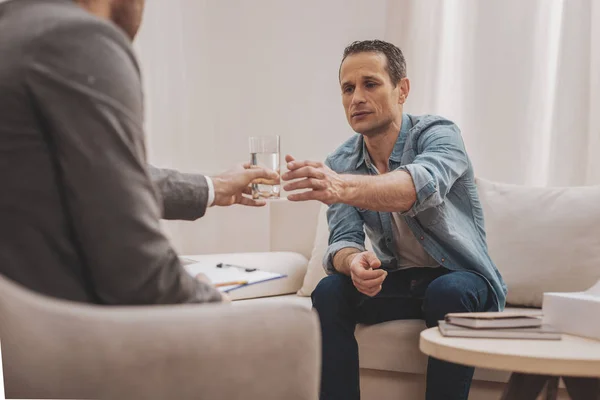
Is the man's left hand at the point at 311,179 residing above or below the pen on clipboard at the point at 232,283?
above

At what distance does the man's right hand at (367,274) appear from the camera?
127 cm

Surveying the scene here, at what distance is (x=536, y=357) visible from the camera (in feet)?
2.81

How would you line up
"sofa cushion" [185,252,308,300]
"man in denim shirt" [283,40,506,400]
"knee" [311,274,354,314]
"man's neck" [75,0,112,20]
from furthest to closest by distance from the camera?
"sofa cushion" [185,252,308,300] < "knee" [311,274,354,314] < "man in denim shirt" [283,40,506,400] < "man's neck" [75,0,112,20]

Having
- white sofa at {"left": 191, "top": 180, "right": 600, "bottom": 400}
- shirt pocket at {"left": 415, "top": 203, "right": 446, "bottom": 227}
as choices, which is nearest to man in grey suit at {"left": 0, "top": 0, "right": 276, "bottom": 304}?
white sofa at {"left": 191, "top": 180, "right": 600, "bottom": 400}

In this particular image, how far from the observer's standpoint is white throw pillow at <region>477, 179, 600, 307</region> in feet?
4.54

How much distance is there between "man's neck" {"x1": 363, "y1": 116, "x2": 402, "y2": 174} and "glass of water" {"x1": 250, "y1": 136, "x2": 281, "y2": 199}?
0.53 m

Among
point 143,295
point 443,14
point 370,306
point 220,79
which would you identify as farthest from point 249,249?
point 143,295

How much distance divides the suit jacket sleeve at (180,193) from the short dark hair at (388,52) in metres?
0.65

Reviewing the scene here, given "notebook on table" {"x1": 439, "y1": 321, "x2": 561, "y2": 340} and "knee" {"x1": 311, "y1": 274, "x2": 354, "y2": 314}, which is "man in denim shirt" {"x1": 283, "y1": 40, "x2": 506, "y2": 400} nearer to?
"knee" {"x1": 311, "y1": 274, "x2": 354, "y2": 314}

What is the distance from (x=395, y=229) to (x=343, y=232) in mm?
131

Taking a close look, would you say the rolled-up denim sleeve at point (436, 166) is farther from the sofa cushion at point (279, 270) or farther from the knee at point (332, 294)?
the sofa cushion at point (279, 270)

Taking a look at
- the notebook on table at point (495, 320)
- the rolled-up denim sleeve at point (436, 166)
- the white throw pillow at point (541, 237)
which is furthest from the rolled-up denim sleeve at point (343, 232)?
the notebook on table at point (495, 320)

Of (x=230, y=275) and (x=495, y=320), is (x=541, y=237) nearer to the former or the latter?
(x=495, y=320)

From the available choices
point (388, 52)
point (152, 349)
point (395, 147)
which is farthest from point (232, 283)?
point (388, 52)
